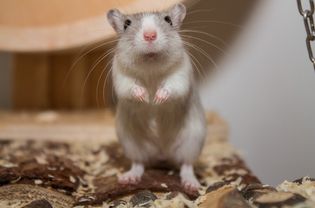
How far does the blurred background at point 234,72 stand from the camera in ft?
8.43

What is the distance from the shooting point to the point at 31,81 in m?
3.56

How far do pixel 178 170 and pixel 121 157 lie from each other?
41 centimetres

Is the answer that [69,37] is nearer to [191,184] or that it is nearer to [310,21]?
[191,184]

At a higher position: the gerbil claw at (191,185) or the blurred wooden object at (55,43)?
the blurred wooden object at (55,43)

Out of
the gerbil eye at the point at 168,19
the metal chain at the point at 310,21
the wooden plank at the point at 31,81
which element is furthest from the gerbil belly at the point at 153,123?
the wooden plank at the point at 31,81

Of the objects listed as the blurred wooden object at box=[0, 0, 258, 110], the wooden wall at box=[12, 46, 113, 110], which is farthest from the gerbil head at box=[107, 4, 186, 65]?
the wooden wall at box=[12, 46, 113, 110]

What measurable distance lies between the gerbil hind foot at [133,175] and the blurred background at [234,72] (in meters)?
0.57

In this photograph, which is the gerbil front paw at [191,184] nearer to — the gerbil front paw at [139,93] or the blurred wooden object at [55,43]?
the gerbil front paw at [139,93]

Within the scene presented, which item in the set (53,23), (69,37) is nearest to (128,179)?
(69,37)

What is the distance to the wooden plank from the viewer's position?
11.5ft

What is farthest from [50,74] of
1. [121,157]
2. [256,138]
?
[256,138]

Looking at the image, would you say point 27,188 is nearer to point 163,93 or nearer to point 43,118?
Result: point 163,93

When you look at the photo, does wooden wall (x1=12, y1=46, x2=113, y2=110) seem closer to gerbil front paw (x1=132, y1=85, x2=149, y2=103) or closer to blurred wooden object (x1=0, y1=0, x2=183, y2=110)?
blurred wooden object (x1=0, y1=0, x2=183, y2=110)

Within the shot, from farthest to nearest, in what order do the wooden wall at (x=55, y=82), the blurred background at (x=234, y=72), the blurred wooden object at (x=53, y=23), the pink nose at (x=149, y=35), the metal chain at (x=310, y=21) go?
the wooden wall at (x=55, y=82) < the blurred wooden object at (x=53, y=23) < the blurred background at (x=234, y=72) < the pink nose at (x=149, y=35) < the metal chain at (x=310, y=21)
